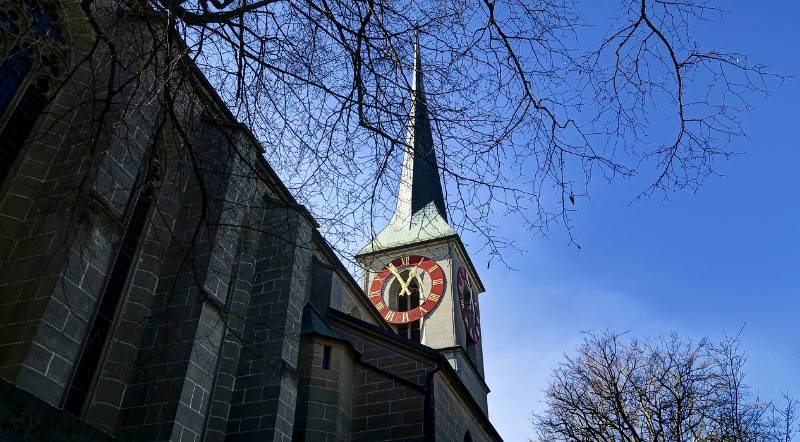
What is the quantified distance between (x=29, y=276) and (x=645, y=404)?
14.2 meters

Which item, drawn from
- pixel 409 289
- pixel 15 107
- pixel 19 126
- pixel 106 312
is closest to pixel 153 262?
pixel 106 312

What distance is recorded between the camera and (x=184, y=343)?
320 inches

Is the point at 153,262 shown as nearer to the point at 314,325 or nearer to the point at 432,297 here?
the point at 314,325

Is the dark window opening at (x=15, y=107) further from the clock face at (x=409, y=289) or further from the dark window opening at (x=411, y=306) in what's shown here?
the dark window opening at (x=411, y=306)

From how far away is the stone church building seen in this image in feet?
20.4

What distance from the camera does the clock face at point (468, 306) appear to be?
25.8 m

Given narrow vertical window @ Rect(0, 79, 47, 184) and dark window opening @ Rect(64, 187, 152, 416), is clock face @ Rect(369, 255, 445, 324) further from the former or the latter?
narrow vertical window @ Rect(0, 79, 47, 184)

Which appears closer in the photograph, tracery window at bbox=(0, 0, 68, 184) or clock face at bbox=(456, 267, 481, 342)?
tracery window at bbox=(0, 0, 68, 184)

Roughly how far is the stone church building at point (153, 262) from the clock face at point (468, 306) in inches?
487

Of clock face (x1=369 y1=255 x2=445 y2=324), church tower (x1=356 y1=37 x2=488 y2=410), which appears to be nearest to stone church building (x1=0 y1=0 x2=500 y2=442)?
church tower (x1=356 y1=37 x2=488 y2=410)

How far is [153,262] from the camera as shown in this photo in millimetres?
9125

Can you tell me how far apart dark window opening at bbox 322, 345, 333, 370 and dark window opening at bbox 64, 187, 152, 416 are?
435cm

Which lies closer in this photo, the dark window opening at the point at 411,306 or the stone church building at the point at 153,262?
the stone church building at the point at 153,262

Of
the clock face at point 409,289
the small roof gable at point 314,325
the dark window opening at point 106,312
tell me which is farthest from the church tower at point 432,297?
the dark window opening at point 106,312
